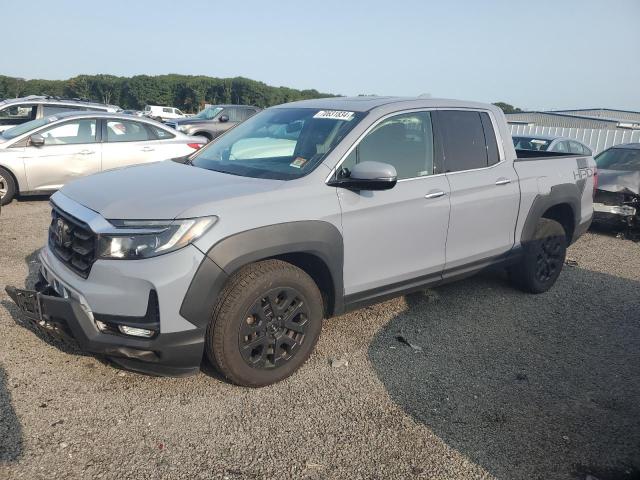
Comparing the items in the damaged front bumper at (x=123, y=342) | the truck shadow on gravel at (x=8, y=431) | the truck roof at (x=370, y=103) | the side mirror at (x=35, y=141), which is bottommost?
the truck shadow on gravel at (x=8, y=431)

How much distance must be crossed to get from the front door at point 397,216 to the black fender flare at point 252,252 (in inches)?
5.8

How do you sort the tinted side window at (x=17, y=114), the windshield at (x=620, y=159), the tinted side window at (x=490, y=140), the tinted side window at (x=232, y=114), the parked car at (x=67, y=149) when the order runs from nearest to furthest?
1. the tinted side window at (x=490, y=140)
2. the parked car at (x=67, y=149)
3. the windshield at (x=620, y=159)
4. the tinted side window at (x=17, y=114)
5. the tinted side window at (x=232, y=114)

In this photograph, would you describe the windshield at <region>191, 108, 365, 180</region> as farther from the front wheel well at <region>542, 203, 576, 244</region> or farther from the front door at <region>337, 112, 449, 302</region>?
the front wheel well at <region>542, 203, 576, 244</region>

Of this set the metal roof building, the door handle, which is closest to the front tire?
the door handle

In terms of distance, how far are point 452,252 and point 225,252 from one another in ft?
6.73

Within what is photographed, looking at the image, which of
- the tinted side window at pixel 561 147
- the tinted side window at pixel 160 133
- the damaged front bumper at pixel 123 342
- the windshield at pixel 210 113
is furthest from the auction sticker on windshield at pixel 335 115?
the windshield at pixel 210 113

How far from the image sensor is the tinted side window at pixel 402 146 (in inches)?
142

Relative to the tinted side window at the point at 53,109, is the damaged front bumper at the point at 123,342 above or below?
below

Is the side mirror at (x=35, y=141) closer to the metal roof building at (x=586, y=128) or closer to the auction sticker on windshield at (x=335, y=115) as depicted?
the auction sticker on windshield at (x=335, y=115)

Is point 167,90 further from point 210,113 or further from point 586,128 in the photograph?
point 586,128

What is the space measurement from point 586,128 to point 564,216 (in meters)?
21.3

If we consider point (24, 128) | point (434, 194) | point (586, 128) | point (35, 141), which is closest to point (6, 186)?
point (35, 141)

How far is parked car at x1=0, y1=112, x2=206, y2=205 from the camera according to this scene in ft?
25.7

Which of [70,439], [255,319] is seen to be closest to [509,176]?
[255,319]
